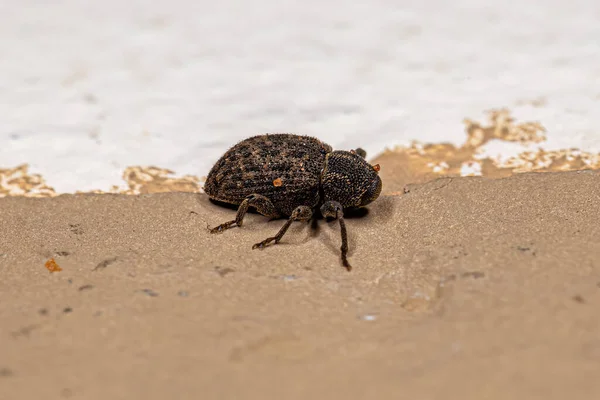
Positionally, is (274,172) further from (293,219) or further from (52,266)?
(52,266)

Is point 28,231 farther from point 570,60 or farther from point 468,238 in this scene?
point 570,60

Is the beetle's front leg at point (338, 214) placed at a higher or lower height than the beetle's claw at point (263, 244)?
higher

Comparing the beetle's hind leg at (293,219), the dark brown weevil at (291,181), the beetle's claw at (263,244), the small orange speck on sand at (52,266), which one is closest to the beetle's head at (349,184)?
the dark brown weevil at (291,181)

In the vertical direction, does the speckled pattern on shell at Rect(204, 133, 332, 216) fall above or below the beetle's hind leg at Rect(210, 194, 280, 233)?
above

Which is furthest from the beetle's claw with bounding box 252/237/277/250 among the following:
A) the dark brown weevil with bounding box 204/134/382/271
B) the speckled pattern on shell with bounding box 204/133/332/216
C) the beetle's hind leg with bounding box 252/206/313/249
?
the speckled pattern on shell with bounding box 204/133/332/216

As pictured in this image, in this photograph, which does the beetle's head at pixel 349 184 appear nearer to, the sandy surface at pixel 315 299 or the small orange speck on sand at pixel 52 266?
the sandy surface at pixel 315 299

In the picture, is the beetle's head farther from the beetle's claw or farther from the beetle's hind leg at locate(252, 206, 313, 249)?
the beetle's claw
